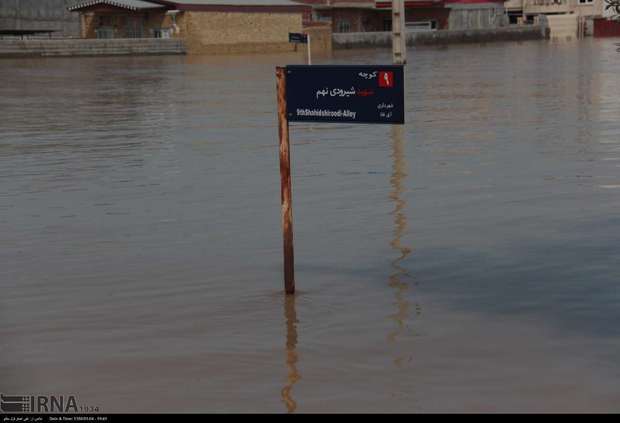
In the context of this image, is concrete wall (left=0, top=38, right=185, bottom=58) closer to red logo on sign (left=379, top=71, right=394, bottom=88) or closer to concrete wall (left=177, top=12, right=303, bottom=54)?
concrete wall (left=177, top=12, right=303, bottom=54)

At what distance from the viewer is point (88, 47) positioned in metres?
77.1

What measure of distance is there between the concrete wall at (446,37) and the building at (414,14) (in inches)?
164

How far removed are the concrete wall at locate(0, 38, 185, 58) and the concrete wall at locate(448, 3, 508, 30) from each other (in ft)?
127

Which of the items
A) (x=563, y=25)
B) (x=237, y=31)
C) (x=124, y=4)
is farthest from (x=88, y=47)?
(x=563, y=25)

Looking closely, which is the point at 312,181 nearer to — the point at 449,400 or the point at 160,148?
the point at 160,148

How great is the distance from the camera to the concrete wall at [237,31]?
86.1 meters

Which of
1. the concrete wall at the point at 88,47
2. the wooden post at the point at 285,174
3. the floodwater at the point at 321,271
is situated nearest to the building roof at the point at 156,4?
the concrete wall at the point at 88,47

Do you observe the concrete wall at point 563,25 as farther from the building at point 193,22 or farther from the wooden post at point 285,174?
the wooden post at point 285,174

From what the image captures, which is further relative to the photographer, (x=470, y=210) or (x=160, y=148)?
(x=160, y=148)

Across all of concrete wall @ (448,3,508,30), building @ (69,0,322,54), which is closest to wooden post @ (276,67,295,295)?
building @ (69,0,322,54)

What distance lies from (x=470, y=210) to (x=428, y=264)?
3013mm

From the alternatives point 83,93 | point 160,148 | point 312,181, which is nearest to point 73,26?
point 83,93

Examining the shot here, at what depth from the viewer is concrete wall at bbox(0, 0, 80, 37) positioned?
275 ft
